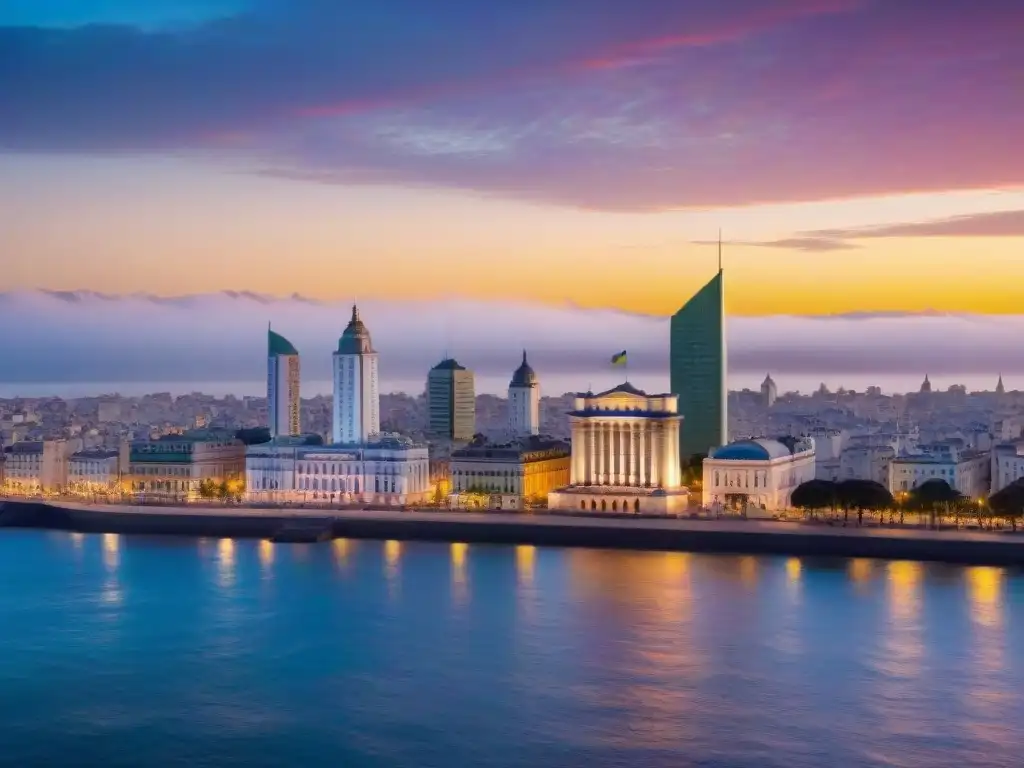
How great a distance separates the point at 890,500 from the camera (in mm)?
42406

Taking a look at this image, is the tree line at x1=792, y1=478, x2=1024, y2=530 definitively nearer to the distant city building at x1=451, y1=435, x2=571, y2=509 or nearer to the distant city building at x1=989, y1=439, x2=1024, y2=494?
the distant city building at x1=989, y1=439, x2=1024, y2=494

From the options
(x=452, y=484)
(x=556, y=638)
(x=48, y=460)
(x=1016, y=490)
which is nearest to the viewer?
(x=556, y=638)

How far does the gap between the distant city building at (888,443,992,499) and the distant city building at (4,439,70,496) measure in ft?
85.5

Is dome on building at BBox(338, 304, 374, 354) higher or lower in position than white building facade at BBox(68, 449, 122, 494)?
higher

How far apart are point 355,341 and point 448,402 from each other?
16685 mm

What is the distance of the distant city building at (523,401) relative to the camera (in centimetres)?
6375

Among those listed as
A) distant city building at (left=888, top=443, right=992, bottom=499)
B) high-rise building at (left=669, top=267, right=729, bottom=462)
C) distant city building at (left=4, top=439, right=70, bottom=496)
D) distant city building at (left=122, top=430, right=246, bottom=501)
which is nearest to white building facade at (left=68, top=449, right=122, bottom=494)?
distant city building at (left=4, top=439, right=70, bottom=496)

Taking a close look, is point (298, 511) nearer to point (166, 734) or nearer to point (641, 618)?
point (641, 618)

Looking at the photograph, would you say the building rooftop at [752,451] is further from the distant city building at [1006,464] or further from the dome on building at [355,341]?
the dome on building at [355,341]

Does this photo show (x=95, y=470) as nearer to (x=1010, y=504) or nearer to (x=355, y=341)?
(x=355, y=341)

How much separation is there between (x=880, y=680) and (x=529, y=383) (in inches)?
1619

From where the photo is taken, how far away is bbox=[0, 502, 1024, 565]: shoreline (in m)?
36.7

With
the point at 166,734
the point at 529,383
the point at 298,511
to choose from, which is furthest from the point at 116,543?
the point at 529,383

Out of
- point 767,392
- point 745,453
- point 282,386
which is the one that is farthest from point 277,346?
point 767,392
